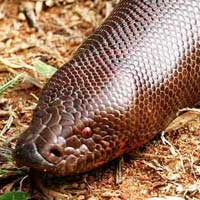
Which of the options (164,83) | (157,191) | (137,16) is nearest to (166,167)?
(157,191)

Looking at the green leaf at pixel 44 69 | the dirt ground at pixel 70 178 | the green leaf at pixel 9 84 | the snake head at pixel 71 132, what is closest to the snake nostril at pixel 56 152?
the snake head at pixel 71 132

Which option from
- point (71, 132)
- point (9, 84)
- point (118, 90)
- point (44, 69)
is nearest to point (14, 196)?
point (71, 132)

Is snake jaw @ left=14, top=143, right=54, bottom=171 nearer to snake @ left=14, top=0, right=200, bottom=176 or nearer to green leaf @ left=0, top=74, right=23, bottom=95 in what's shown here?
snake @ left=14, top=0, right=200, bottom=176

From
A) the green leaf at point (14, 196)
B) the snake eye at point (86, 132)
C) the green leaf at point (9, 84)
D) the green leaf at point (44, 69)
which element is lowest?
the green leaf at point (14, 196)

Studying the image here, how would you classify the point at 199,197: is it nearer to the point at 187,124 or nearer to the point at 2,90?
the point at 187,124

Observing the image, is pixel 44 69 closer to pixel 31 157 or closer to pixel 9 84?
pixel 9 84

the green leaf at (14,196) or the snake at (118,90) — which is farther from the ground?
the snake at (118,90)

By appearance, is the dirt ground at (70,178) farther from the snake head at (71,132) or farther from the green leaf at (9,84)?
the snake head at (71,132)

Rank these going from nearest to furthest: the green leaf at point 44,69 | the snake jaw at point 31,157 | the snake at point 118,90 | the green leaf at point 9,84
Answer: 1. the snake jaw at point 31,157
2. the snake at point 118,90
3. the green leaf at point 9,84
4. the green leaf at point 44,69
